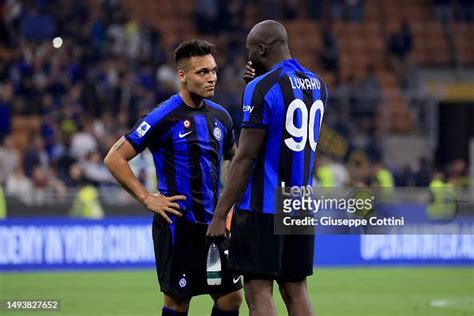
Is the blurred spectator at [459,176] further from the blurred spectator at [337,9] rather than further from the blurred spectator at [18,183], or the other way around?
the blurred spectator at [18,183]

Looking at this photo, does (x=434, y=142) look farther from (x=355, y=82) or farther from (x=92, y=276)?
(x=92, y=276)

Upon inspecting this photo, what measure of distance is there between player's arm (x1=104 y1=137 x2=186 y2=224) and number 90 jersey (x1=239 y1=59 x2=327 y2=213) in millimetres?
825

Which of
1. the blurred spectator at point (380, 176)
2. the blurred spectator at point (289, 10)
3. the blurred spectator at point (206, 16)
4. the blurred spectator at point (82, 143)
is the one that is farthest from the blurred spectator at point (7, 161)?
the blurred spectator at point (289, 10)

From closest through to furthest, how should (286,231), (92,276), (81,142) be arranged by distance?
(286,231), (92,276), (81,142)

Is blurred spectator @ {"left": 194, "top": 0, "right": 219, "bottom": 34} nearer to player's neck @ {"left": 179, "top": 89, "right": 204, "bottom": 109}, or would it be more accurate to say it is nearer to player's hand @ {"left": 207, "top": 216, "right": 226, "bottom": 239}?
player's neck @ {"left": 179, "top": 89, "right": 204, "bottom": 109}

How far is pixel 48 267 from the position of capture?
54.7 ft

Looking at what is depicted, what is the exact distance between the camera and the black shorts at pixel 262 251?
22.9 feet

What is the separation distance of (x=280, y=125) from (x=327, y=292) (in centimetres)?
772

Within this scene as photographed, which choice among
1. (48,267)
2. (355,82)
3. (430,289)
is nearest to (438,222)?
(430,289)

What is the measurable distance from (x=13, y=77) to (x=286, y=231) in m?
16.6

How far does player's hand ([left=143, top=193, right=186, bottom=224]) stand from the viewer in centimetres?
772

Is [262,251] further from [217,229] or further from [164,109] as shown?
[164,109]

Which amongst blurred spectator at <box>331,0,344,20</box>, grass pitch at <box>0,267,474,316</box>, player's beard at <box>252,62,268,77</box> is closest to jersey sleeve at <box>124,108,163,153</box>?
player's beard at <box>252,62,268,77</box>

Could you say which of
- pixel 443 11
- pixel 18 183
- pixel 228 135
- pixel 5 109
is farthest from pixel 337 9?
pixel 228 135
